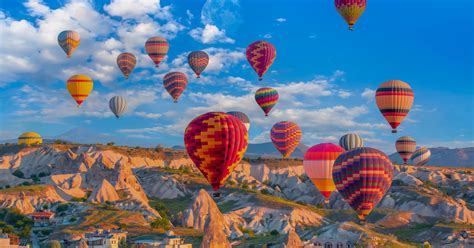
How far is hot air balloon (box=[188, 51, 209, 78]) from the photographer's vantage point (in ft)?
490

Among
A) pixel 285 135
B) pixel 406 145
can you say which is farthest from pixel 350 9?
pixel 406 145

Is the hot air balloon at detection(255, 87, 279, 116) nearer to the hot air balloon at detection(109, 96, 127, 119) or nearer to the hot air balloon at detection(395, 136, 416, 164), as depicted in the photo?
the hot air balloon at detection(109, 96, 127, 119)

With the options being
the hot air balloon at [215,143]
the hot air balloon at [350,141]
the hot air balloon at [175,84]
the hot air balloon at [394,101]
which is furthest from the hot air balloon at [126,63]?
the hot air balloon at [215,143]

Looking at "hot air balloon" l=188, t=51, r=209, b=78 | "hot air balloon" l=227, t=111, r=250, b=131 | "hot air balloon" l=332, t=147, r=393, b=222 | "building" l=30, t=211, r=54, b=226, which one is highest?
"hot air balloon" l=188, t=51, r=209, b=78

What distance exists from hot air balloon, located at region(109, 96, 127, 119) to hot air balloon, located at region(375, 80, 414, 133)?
8503 centimetres

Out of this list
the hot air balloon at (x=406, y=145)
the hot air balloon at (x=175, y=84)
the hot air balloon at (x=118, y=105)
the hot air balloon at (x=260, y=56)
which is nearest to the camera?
the hot air balloon at (x=260, y=56)

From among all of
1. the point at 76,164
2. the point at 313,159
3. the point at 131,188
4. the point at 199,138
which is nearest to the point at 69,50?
the point at 131,188

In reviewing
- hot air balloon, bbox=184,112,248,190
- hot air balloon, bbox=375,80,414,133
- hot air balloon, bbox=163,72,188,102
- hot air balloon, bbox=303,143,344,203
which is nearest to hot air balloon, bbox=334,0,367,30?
hot air balloon, bbox=375,80,414,133

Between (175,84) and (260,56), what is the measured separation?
29742mm

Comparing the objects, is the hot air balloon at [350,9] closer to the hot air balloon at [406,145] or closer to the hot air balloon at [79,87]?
the hot air balloon at [79,87]

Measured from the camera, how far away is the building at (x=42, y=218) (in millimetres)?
144375

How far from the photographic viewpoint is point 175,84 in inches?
6068

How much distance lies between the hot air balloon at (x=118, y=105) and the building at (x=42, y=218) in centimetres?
3463

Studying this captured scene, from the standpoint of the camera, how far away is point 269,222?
162 metres
